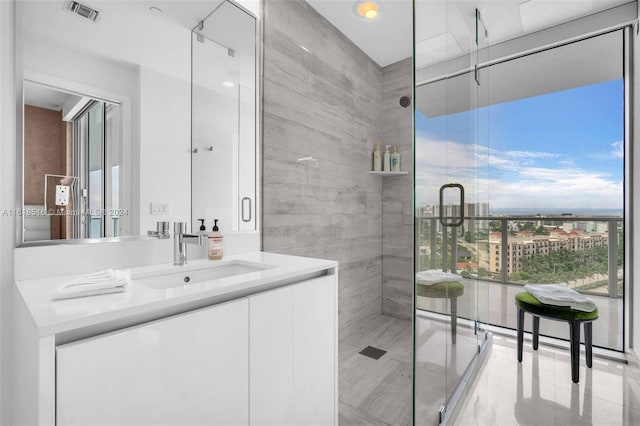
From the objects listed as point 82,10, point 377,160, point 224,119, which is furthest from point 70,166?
point 377,160

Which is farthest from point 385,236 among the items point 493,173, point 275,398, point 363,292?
point 275,398

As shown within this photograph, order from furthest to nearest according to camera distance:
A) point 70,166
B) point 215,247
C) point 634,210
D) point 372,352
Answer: point 372,352 < point 634,210 < point 215,247 < point 70,166

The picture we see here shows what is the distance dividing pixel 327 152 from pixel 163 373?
1854 millimetres

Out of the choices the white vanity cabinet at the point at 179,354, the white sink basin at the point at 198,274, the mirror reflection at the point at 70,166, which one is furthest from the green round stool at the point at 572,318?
the mirror reflection at the point at 70,166

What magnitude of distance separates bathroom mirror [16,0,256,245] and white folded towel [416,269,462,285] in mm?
1066

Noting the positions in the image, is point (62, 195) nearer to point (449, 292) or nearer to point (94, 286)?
point (94, 286)

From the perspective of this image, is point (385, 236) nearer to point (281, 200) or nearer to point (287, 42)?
point (281, 200)

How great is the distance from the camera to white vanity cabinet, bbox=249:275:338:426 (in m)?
1.00

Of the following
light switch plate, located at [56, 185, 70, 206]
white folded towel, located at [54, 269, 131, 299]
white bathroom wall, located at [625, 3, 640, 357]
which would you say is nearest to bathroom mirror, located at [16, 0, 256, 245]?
light switch plate, located at [56, 185, 70, 206]

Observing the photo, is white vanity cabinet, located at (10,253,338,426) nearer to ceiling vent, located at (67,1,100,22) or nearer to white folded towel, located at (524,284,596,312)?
ceiling vent, located at (67,1,100,22)

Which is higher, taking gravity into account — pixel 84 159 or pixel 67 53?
pixel 67 53

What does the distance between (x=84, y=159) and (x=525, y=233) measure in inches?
134

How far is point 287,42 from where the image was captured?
199 cm

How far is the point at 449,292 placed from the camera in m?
1.53
